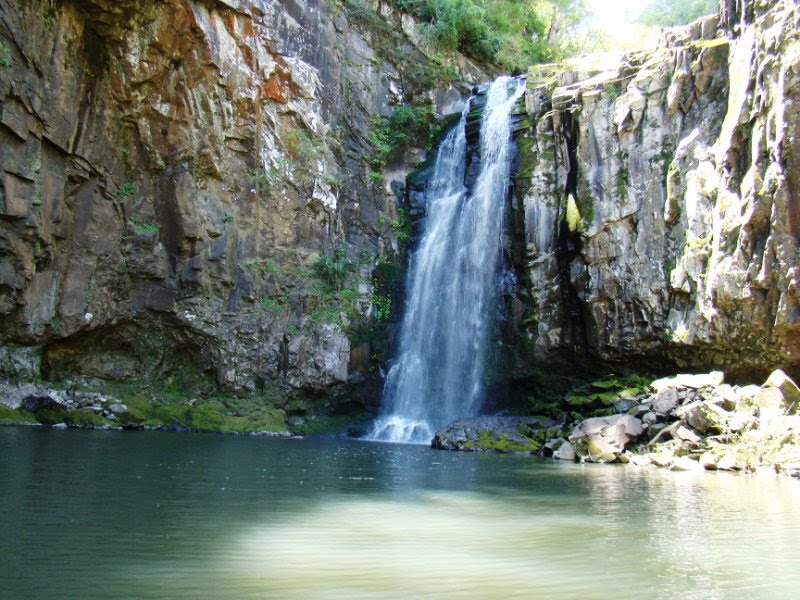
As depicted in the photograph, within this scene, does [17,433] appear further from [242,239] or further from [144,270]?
[242,239]

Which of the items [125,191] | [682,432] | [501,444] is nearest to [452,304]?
[501,444]

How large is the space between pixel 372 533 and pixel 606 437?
459 inches

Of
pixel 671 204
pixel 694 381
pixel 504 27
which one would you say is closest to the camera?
pixel 694 381

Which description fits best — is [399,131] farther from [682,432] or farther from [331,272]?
[682,432]

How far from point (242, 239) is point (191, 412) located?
674cm

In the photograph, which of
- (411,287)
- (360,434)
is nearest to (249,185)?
(411,287)

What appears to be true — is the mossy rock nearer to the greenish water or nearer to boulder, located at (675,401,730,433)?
the greenish water

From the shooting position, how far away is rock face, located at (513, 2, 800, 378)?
16359 mm

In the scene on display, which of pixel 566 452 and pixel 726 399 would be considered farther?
pixel 566 452

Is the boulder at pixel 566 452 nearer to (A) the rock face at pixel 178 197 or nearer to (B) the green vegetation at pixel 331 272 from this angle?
(A) the rock face at pixel 178 197

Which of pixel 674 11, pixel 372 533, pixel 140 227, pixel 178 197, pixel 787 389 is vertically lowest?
pixel 372 533

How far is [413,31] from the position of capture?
31.6 metres

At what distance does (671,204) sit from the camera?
1953cm

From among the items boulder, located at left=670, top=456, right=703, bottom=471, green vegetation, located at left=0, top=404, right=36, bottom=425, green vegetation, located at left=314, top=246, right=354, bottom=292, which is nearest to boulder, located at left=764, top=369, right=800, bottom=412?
boulder, located at left=670, top=456, right=703, bottom=471
